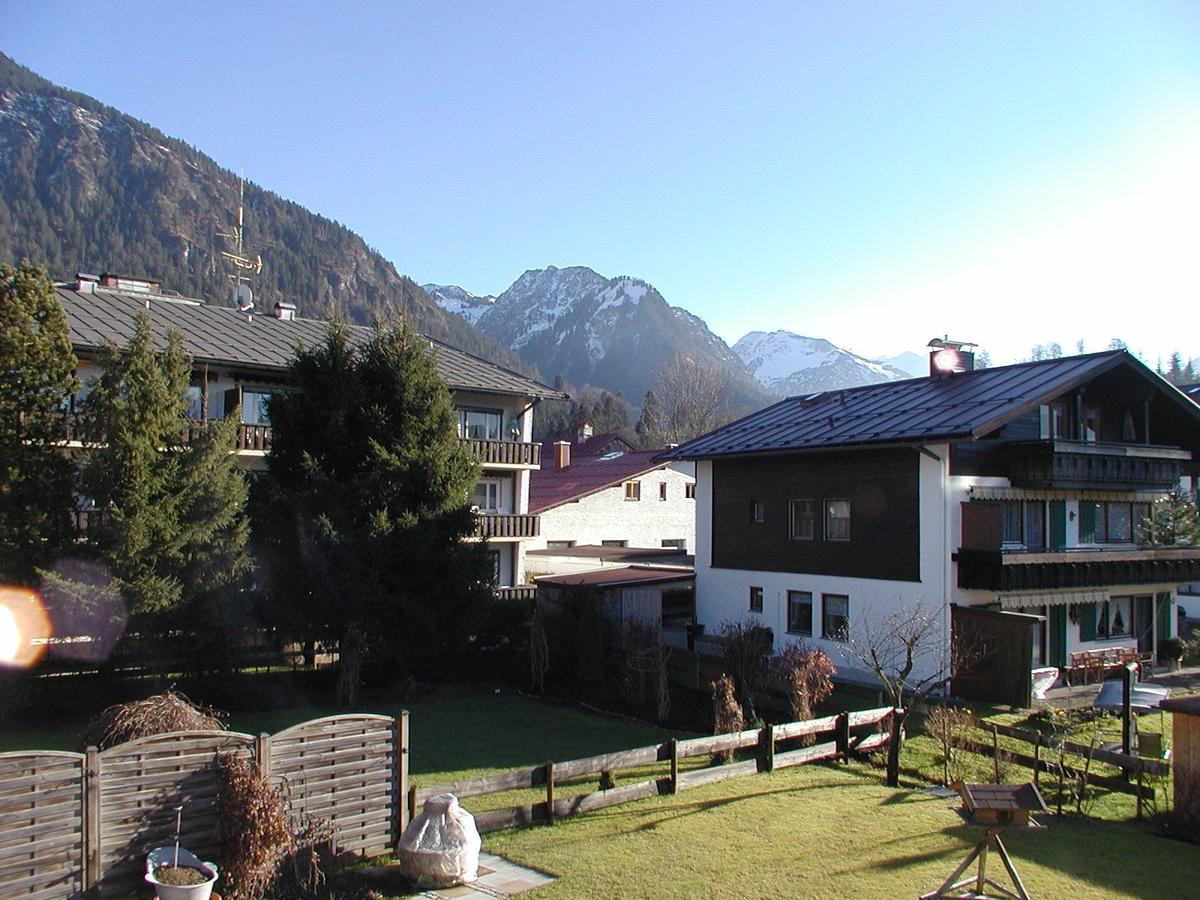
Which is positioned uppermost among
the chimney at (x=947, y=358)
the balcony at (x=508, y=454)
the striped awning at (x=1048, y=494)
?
the chimney at (x=947, y=358)

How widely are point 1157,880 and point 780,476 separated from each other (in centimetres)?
1709

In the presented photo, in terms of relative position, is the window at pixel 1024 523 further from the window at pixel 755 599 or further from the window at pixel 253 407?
the window at pixel 253 407

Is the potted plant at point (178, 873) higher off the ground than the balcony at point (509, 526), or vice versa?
the balcony at point (509, 526)

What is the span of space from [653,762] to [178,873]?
6606mm

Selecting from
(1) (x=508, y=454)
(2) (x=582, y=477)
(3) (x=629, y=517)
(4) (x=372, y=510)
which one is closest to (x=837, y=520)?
(4) (x=372, y=510)

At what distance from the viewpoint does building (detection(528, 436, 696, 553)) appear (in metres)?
42.1

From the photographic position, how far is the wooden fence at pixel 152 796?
7.91 meters

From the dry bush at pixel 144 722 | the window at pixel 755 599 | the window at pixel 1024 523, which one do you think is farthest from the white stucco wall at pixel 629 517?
the dry bush at pixel 144 722

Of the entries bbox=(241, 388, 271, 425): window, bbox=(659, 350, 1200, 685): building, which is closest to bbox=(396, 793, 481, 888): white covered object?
bbox=(659, 350, 1200, 685): building

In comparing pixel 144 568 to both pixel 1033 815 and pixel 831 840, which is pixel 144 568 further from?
pixel 1033 815

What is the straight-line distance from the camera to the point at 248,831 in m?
8.62

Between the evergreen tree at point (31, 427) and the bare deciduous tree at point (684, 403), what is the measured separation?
2177 inches

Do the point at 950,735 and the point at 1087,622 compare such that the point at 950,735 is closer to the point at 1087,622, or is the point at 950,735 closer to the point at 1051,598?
the point at 1051,598

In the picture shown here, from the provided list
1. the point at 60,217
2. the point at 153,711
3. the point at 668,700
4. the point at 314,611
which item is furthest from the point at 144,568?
the point at 60,217
